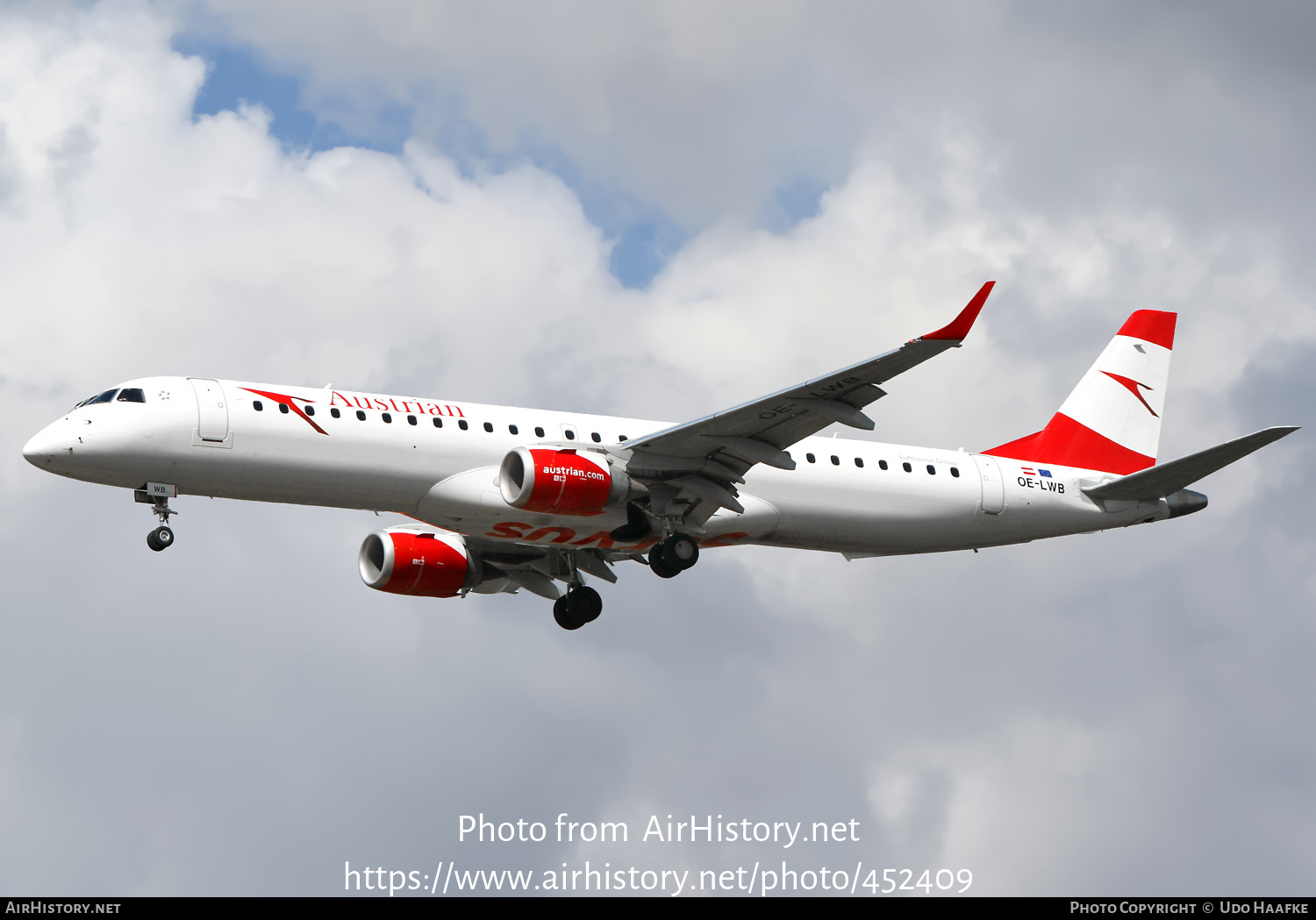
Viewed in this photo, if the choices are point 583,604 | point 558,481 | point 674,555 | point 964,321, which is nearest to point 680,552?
point 674,555

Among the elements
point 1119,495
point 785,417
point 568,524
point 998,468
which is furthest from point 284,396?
point 1119,495

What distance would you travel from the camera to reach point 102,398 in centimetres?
3525

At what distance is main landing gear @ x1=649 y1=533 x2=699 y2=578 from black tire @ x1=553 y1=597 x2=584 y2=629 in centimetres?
517

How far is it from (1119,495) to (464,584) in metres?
17.1

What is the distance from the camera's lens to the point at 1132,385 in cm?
4669

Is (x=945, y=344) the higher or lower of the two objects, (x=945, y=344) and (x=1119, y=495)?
the lower

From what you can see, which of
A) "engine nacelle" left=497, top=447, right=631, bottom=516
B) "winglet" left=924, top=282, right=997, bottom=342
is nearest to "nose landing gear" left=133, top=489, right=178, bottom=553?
"engine nacelle" left=497, top=447, right=631, bottom=516

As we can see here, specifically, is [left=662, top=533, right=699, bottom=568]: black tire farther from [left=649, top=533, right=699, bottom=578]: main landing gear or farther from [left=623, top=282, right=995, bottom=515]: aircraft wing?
[left=623, top=282, right=995, bottom=515]: aircraft wing

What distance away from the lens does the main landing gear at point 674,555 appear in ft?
125

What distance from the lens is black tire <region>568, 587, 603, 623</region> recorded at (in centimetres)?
4284

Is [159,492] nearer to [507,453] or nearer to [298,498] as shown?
[298,498]

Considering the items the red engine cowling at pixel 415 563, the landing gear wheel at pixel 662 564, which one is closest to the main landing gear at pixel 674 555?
the landing gear wheel at pixel 662 564

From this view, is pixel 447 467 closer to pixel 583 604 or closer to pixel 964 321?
pixel 583 604

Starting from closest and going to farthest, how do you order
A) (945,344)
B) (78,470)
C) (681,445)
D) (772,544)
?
(945,344) → (78,470) → (681,445) → (772,544)
